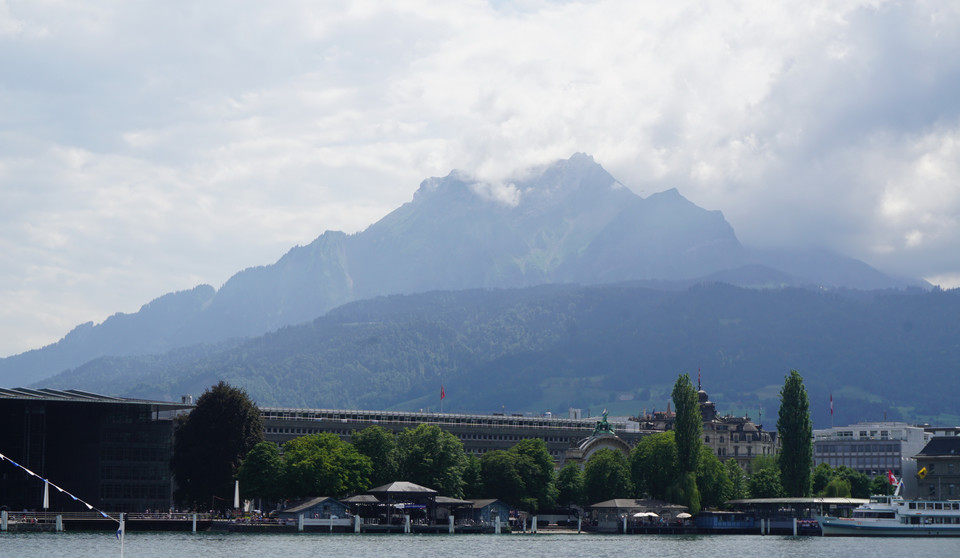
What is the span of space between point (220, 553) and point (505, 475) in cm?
6422

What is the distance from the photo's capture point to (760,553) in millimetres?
103812

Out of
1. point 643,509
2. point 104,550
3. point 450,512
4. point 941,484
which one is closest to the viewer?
point 104,550

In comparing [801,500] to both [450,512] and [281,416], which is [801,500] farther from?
[281,416]

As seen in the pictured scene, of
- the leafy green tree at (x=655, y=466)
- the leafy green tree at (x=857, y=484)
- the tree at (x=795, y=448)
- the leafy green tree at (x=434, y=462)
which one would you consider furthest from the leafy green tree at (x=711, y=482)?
the leafy green tree at (x=857, y=484)

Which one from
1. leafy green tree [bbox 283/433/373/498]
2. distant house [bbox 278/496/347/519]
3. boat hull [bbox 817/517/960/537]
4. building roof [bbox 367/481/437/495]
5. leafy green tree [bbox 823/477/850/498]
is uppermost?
leafy green tree [bbox 283/433/373/498]

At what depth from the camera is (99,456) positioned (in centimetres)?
15900

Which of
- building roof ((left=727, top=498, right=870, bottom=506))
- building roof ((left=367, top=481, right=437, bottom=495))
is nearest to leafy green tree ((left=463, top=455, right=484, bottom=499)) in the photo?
building roof ((left=367, top=481, right=437, bottom=495))

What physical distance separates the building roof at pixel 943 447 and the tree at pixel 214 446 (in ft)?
337

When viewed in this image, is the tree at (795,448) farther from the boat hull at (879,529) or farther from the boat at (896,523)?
the boat hull at (879,529)

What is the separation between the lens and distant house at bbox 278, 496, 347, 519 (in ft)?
439

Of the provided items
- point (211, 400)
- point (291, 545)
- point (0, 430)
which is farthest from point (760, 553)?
point (0, 430)

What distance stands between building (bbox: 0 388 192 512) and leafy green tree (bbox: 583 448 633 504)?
51290 millimetres

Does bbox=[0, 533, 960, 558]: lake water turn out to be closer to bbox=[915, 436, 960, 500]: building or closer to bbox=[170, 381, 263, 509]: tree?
bbox=[170, 381, 263, 509]: tree

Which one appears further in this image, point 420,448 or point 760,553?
point 420,448
